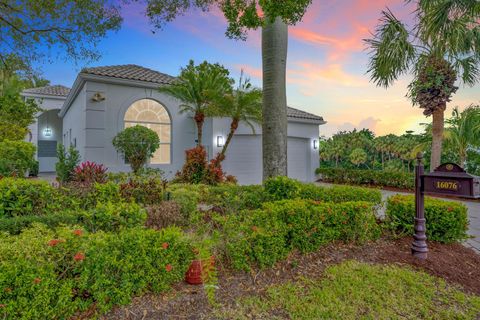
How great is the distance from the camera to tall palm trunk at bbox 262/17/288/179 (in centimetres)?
711

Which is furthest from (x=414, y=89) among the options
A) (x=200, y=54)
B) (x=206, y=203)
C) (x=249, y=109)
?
(x=206, y=203)

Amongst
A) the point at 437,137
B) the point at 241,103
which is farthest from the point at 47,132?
the point at 437,137

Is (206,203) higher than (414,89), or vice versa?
(414,89)

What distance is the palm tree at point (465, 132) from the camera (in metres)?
12.0

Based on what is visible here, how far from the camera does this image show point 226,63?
1280cm

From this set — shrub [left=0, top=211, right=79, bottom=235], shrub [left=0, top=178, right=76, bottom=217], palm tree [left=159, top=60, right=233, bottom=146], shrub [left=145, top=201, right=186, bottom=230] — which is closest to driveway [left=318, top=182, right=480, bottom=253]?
shrub [left=145, top=201, right=186, bottom=230]

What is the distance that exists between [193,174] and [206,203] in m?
3.69

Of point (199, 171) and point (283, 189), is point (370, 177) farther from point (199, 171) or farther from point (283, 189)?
point (283, 189)

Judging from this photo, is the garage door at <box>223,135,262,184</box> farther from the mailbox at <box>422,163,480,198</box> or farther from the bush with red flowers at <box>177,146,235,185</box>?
the mailbox at <box>422,163,480,198</box>

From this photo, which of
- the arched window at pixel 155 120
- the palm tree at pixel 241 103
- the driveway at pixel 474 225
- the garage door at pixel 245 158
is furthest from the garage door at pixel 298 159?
the driveway at pixel 474 225

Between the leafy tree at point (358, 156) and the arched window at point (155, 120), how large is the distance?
39.1ft

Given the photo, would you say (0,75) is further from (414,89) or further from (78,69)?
(414,89)

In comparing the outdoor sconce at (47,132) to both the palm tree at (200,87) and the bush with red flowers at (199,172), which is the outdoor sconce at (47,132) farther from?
the bush with red flowers at (199,172)

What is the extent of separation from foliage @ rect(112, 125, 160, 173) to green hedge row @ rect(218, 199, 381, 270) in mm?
8217
